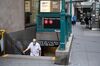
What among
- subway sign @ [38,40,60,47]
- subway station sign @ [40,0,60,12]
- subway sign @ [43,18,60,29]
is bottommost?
subway sign @ [38,40,60,47]

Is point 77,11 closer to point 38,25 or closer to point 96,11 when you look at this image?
point 96,11

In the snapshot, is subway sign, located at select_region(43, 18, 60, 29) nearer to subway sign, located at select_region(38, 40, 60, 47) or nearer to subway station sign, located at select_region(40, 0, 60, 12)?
subway station sign, located at select_region(40, 0, 60, 12)

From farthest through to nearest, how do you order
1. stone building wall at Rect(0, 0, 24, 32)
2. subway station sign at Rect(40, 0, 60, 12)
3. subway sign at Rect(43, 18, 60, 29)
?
subway station sign at Rect(40, 0, 60, 12)
subway sign at Rect(43, 18, 60, 29)
stone building wall at Rect(0, 0, 24, 32)

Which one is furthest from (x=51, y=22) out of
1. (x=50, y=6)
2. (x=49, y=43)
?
(x=49, y=43)

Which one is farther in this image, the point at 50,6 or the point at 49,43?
the point at 50,6

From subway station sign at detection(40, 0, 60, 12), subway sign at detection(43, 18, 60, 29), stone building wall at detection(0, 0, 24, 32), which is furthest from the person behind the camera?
subway station sign at detection(40, 0, 60, 12)

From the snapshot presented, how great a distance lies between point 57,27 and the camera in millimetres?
16484

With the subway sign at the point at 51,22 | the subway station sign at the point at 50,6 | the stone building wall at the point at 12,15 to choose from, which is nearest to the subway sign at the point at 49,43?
the subway sign at the point at 51,22

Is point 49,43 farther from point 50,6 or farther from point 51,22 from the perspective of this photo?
point 50,6

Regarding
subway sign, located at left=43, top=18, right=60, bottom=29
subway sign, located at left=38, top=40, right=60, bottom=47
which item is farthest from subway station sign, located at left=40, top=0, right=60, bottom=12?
subway sign, located at left=38, top=40, right=60, bottom=47

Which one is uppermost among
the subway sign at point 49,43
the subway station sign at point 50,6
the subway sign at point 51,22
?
the subway station sign at point 50,6

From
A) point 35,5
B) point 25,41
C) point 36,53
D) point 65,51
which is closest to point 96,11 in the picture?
point 35,5

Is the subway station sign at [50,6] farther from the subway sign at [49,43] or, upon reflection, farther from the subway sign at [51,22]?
the subway sign at [49,43]

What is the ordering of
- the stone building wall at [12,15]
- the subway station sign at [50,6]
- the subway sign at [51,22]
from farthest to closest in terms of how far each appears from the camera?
the subway station sign at [50,6] → the subway sign at [51,22] → the stone building wall at [12,15]
